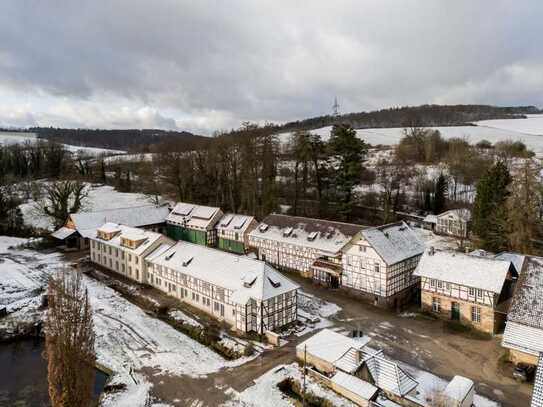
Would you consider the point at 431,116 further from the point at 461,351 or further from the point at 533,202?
the point at 461,351

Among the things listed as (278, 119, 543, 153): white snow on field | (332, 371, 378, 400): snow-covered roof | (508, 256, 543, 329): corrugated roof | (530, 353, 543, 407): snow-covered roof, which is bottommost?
(332, 371, 378, 400): snow-covered roof

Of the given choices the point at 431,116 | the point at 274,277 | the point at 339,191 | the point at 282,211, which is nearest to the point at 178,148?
the point at 282,211

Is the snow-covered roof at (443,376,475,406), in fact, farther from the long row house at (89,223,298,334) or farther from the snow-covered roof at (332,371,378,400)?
the long row house at (89,223,298,334)

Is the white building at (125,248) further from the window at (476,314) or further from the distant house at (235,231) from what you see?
the window at (476,314)

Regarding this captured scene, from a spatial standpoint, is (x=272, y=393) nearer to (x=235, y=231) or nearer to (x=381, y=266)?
(x=381, y=266)

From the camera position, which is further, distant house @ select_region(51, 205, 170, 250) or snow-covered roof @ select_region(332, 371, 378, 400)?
distant house @ select_region(51, 205, 170, 250)

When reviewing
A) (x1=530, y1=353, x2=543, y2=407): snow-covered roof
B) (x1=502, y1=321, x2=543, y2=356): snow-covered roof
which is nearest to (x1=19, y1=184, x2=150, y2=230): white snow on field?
(x1=502, y1=321, x2=543, y2=356): snow-covered roof

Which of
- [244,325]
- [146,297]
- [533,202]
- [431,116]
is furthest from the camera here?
[431,116]
